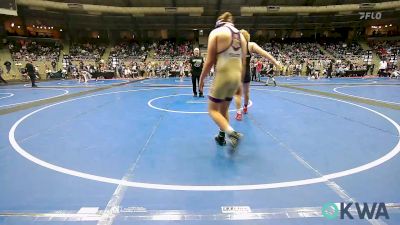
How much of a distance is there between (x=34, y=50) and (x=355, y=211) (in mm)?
38670

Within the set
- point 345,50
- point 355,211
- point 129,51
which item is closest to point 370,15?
point 345,50

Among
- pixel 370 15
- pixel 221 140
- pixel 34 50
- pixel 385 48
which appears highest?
pixel 370 15

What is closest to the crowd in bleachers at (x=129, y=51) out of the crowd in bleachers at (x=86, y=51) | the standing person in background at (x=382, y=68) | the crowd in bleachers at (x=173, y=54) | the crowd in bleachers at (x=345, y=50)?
the crowd in bleachers at (x=173, y=54)

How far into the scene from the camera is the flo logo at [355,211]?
2580mm

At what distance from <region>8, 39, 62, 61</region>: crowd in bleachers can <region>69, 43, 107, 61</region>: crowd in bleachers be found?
1.80 meters

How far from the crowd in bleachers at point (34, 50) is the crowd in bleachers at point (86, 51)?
5.91 ft

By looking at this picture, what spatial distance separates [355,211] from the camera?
8.72ft

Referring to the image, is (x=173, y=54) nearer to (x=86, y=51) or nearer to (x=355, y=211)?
(x=86, y=51)

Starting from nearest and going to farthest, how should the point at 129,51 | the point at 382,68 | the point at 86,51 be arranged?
the point at 382,68
the point at 86,51
the point at 129,51

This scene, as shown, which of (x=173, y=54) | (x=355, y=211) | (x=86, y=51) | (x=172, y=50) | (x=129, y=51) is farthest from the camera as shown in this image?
(x=172, y=50)

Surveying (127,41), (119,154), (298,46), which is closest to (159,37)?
(127,41)

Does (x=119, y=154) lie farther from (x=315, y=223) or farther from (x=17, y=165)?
(x=315, y=223)

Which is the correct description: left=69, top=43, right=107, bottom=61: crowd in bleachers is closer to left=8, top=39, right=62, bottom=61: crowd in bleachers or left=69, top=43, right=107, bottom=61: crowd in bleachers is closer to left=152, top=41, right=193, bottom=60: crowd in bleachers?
left=8, top=39, right=62, bottom=61: crowd in bleachers

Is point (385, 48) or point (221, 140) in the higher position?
point (385, 48)
